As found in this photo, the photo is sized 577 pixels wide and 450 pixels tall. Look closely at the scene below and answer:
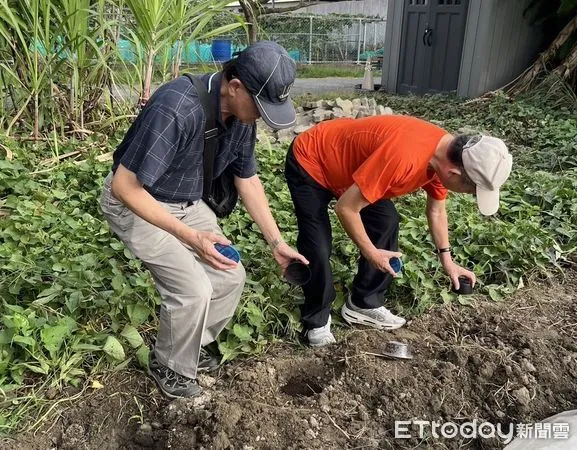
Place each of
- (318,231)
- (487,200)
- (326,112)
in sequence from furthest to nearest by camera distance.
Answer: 1. (326,112)
2. (318,231)
3. (487,200)

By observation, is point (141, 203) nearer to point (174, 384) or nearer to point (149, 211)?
point (149, 211)

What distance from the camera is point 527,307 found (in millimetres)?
3176

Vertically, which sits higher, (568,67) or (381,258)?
(381,258)

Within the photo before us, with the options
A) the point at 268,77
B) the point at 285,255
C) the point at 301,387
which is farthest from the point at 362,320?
the point at 268,77

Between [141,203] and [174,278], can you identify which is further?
[174,278]

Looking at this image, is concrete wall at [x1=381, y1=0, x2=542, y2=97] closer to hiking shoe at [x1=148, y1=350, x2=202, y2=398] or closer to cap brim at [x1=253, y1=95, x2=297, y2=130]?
cap brim at [x1=253, y1=95, x2=297, y2=130]

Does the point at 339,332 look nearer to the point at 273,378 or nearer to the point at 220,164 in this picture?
the point at 273,378

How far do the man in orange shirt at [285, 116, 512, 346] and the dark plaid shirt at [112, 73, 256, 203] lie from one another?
1.60 feet

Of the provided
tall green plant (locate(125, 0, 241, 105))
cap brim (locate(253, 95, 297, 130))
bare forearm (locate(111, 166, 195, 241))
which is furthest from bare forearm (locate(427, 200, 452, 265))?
tall green plant (locate(125, 0, 241, 105))

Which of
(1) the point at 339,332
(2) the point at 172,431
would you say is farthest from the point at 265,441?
(1) the point at 339,332

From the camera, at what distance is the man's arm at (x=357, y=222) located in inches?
92.0

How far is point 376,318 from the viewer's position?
9.74 ft

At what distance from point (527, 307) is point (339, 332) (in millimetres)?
1052

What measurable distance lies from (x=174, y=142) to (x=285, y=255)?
75 cm
